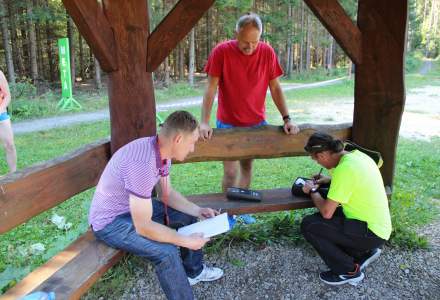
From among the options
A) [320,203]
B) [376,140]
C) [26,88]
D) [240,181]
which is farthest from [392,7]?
[26,88]

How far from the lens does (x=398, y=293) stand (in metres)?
2.94

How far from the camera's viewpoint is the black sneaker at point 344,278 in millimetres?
2994

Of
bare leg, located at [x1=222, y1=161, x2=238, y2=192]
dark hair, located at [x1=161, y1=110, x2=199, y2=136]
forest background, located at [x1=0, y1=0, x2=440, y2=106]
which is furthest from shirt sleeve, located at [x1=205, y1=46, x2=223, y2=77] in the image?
forest background, located at [x1=0, y1=0, x2=440, y2=106]

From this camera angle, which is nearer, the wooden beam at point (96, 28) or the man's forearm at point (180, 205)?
the wooden beam at point (96, 28)

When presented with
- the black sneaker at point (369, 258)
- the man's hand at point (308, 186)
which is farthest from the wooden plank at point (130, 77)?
the black sneaker at point (369, 258)

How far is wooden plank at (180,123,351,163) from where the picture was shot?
11.0ft

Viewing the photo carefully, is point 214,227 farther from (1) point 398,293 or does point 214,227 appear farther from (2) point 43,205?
(1) point 398,293

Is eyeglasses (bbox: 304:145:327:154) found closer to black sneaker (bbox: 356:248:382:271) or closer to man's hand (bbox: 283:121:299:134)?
man's hand (bbox: 283:121:299:134)

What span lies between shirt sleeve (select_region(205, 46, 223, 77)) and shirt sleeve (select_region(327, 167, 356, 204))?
127cm

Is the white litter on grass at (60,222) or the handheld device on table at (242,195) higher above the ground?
the handheld device on table at (242,195)

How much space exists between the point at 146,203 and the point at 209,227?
61 cm

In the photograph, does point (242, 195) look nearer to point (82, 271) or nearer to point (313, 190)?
point (313, 190)

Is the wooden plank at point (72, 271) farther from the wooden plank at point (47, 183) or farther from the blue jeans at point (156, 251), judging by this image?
the wooden plank at point (47, 183)

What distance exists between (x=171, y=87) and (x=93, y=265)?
1677 centimetres
